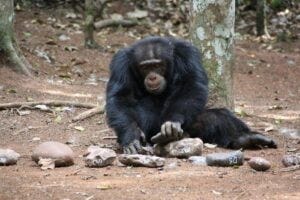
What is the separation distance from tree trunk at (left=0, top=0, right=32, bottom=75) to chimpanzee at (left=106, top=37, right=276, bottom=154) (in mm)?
2716

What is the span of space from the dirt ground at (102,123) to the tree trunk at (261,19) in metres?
0.47

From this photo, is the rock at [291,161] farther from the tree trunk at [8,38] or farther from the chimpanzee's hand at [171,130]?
the tree trunk at [8,38]

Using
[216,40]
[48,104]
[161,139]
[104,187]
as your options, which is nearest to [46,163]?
[104,187]

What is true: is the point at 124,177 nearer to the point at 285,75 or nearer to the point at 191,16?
the point at 191,16

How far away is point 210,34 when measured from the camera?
250 inches

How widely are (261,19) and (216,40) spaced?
7498 mm

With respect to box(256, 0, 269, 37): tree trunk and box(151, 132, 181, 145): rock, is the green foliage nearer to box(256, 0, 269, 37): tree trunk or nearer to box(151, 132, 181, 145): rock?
box(256, 0, 269, 37): tree trunk

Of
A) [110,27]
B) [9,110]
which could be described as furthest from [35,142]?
[110,27]

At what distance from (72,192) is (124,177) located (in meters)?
0.55

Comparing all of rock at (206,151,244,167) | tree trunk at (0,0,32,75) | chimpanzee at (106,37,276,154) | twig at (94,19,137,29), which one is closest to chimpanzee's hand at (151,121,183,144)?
chimpanzee at (106,37,276,154)

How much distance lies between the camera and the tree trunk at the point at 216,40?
248 inches

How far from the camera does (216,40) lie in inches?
251

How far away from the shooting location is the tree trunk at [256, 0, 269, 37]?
13.4 metres

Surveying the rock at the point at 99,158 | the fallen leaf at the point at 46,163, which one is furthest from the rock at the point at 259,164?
the fallen leaf at the point at 46,163
